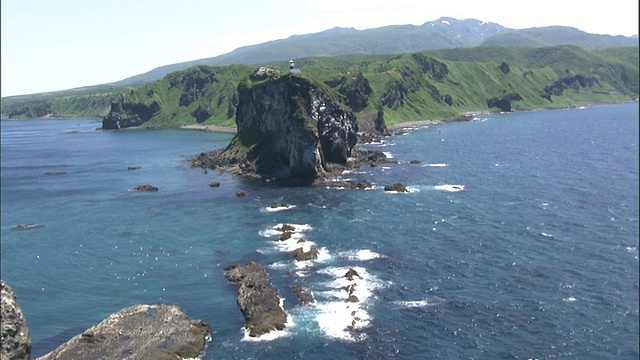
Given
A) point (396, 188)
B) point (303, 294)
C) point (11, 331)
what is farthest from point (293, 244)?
point (11, 331)

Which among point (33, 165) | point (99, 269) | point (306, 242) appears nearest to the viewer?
point (99, 269)

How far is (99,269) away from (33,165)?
476 ft

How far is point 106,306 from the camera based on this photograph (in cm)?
6481

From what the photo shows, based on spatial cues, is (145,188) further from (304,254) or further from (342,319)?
(342,319)

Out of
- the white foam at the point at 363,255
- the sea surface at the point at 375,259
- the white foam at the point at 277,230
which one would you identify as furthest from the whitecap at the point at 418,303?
the white foam at the point at 277,230

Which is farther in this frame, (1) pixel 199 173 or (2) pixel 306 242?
(1) pixel 199 173

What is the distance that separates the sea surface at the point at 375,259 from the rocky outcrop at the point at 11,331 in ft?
61.6

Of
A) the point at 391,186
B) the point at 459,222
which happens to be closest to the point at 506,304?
the point at 459,222

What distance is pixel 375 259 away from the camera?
7531 centimetres

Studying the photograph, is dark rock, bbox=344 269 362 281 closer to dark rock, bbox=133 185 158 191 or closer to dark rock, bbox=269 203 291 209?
dark rock, bbox=269 203 291 209

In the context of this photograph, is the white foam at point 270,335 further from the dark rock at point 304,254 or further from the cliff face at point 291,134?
the cliff face at point 291,134

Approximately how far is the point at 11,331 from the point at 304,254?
45.3m

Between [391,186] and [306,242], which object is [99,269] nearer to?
[306,242]

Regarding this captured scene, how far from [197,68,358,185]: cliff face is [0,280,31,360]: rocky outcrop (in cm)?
9262
